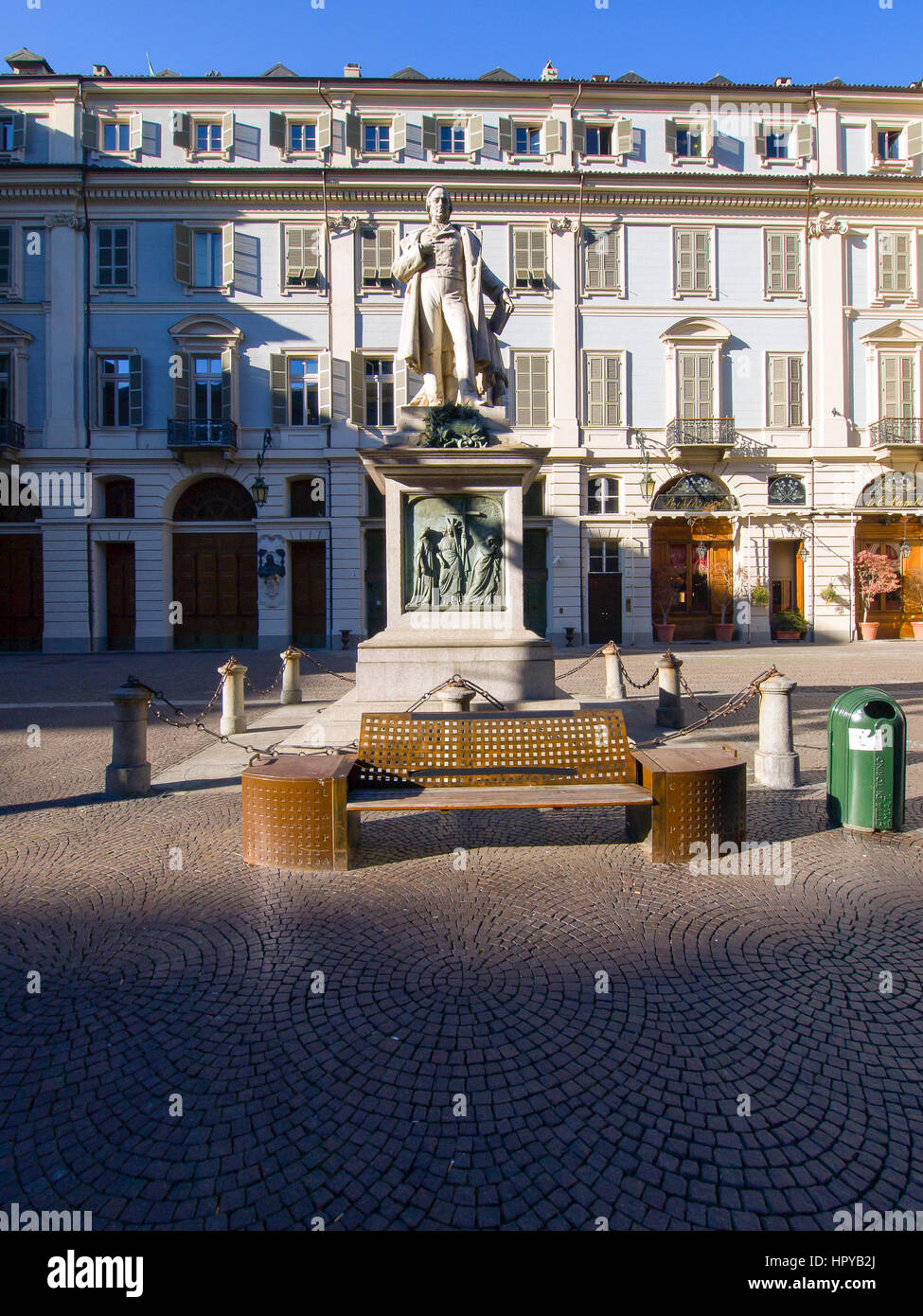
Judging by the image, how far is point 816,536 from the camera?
26828 mm

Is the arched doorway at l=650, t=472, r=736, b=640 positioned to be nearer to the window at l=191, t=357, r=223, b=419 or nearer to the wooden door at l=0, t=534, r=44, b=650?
the window at l=191, t=357, r=223, b=419

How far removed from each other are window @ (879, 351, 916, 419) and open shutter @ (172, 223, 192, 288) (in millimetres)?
27665

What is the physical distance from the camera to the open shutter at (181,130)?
2586cm

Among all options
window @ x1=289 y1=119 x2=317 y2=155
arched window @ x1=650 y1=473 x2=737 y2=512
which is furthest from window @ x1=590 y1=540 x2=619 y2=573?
window @ x1=289 y1=119 x2=317 y2=155

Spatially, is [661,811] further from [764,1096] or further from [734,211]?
[734,211]

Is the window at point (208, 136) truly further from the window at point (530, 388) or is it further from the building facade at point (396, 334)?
the window at point (530, 388)

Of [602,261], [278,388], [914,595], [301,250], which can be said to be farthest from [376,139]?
[914,595]

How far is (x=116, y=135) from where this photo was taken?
85.7ft

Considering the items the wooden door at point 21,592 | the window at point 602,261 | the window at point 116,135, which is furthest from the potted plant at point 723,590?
the window at point 116,135

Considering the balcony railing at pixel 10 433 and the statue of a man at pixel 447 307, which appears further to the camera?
the balcony railing at pixel 10 433

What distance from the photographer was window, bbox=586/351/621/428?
86.4 ft

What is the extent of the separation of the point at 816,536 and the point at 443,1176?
2939cm

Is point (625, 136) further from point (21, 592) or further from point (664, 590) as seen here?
point (21, 592)

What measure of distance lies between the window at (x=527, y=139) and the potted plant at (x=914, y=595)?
22645 mm
